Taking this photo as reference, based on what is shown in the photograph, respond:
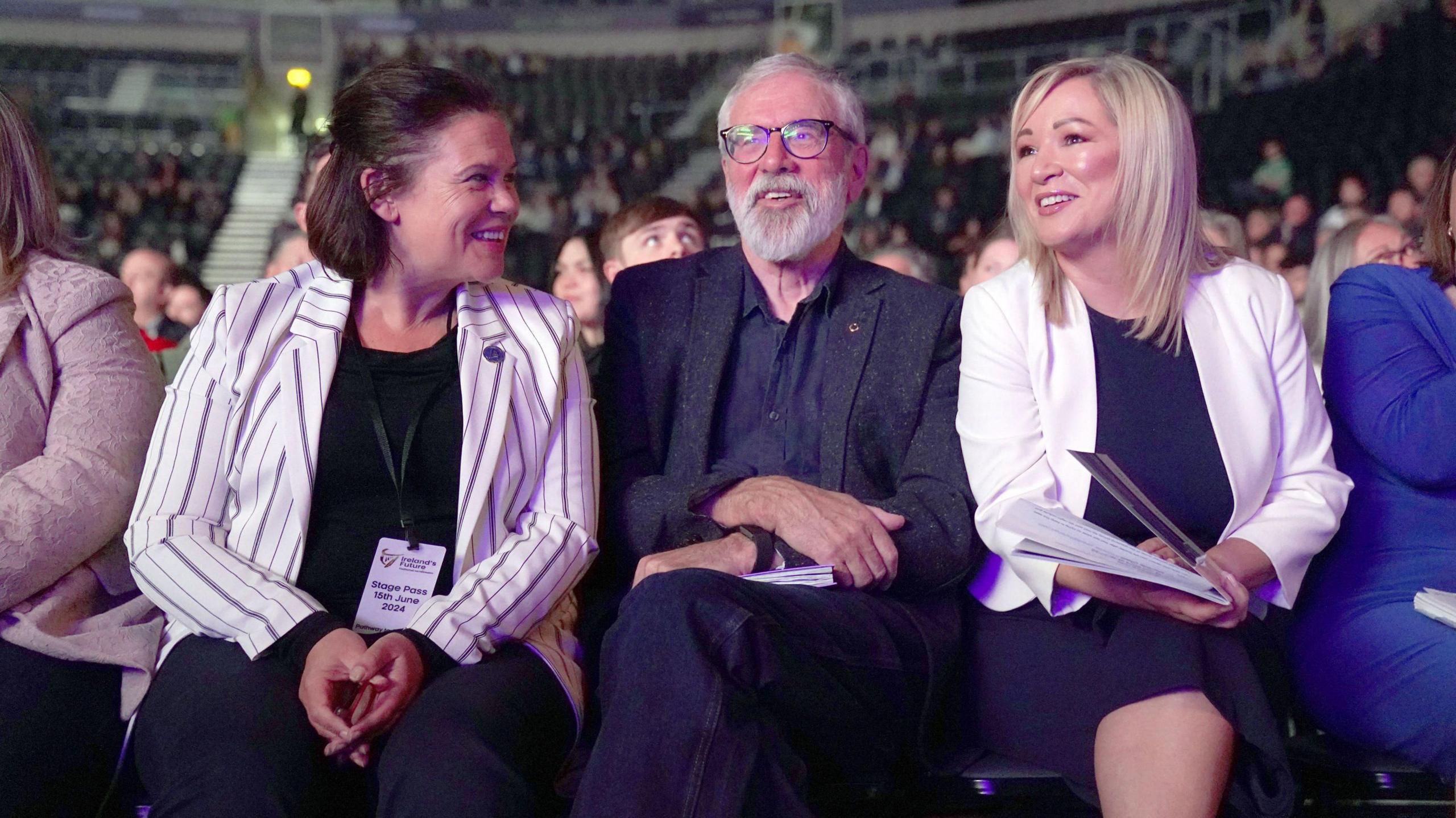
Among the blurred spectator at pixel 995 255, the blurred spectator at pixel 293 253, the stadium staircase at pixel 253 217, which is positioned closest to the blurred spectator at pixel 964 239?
the blurred spectator at pixel 995 255

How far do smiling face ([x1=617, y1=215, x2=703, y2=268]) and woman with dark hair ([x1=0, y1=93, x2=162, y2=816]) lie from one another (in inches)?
68.8

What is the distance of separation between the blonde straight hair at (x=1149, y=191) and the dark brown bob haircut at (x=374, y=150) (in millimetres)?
964

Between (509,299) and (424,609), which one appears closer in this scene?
(424,609)

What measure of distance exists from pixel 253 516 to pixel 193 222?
12.9 m

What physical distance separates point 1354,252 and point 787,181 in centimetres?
184

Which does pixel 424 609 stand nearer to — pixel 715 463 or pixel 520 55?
pixel 715 463

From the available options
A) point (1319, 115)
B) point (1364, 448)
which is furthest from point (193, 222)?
point (1364, 448)

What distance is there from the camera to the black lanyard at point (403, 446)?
1812mm

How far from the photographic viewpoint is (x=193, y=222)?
13438 millimetres

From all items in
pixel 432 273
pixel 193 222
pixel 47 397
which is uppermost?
pixel 432 273

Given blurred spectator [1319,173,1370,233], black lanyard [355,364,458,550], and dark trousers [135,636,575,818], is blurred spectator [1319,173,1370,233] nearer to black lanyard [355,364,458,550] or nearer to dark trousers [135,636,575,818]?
black lanyard [355,364,458,550]

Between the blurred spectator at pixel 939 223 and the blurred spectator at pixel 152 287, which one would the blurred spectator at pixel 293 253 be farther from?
the blurred spectator at pixel 939 223

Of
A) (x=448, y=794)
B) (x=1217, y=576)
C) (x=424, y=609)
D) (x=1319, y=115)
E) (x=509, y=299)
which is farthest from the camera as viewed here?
(x=1319, y=115)

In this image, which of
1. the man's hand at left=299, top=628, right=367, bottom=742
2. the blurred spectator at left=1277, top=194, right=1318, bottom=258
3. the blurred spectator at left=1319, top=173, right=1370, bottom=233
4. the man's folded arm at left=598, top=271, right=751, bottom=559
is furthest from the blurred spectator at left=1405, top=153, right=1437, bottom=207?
the man's hand at left=299, top=628, right=367, bottom=742
